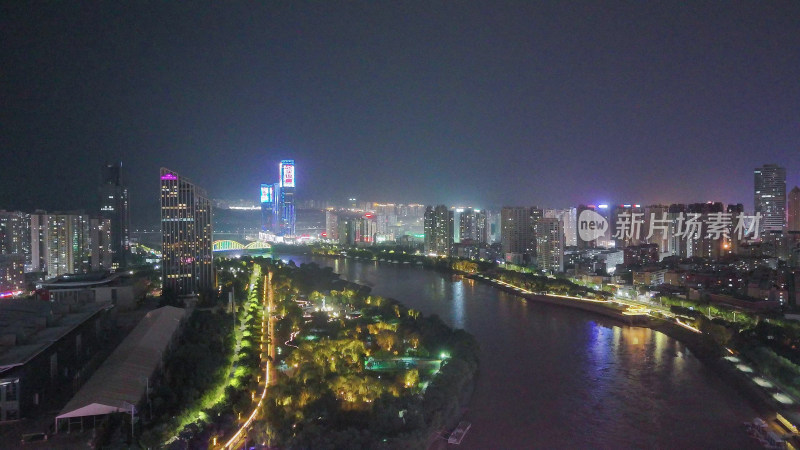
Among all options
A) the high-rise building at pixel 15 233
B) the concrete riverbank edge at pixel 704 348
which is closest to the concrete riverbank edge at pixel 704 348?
the concrete riverbank edge at pixel 704 348

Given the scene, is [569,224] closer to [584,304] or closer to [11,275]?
[584,304]

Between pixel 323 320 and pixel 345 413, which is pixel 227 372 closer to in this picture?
pixel 345 413

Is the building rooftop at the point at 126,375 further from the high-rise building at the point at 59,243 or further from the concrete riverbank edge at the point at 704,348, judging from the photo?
the high-rise building at the point at 59,243

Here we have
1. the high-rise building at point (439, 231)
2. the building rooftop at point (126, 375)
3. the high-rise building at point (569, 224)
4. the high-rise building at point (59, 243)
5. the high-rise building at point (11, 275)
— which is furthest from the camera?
the high-rise building at point (569, 224)

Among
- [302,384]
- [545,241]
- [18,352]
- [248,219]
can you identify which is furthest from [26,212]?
[248,219]

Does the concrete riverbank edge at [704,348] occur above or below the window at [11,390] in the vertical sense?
below

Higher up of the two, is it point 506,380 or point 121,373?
point 121,373

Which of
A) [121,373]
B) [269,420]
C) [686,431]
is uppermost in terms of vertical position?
[121,373]
